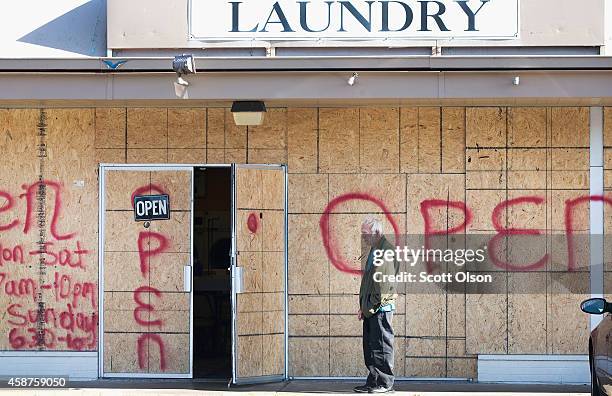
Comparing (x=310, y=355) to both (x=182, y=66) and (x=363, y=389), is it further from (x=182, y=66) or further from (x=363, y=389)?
(x=182, y=66)

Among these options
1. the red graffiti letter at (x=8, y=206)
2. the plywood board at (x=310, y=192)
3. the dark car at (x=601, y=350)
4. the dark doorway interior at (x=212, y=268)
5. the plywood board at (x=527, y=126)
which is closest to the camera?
the dark car at (x=601, y=350)

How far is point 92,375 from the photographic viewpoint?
1221 centimetres

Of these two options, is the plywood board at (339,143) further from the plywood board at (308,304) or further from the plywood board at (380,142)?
the plywood board at (308,304)

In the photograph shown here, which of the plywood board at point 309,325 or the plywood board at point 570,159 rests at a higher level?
the plywood board at point 570,159

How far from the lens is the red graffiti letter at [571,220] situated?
39.5ft

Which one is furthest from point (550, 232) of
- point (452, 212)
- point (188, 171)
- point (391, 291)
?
point (188, 171)

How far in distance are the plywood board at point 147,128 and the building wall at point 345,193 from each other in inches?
0.4

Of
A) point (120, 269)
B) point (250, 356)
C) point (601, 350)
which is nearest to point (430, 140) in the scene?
point (250, 356)

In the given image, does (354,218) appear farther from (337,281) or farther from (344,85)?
(344,85)

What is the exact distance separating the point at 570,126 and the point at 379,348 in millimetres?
3333

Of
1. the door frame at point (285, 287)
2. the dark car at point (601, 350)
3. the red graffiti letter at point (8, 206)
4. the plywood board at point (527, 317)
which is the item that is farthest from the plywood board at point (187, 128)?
the dark car at point (601, 350)

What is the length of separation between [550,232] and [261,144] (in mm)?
3396

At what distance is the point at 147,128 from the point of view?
12258 mm

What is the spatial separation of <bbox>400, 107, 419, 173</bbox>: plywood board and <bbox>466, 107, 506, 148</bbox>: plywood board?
582 mm
